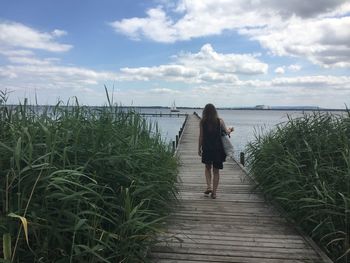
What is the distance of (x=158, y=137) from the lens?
7.46m

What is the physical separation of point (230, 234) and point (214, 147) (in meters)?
2.39

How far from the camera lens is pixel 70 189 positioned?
346 cm

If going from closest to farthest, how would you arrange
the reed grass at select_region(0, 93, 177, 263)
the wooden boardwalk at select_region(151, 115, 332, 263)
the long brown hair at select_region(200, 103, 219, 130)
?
the reed grass at select_region(0, 93, 177, 263) < the wooden boardwalk at select_region(151, 115, 332, 263) < the long brown hair at select_region(200, 103, 219, 130)

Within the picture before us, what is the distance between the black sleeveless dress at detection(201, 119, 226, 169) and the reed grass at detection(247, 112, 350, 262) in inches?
31.8

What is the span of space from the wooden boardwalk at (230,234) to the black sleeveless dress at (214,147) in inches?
25.1

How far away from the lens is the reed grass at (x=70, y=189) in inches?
128

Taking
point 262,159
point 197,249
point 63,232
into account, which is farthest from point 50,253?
point 262,159

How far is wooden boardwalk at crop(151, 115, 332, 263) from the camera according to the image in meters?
4.15

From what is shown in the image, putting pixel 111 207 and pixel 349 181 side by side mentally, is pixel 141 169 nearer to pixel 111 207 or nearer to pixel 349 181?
pixel 111 207

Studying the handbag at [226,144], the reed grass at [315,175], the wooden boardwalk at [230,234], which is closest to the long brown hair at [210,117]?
the handbag at [226,144]

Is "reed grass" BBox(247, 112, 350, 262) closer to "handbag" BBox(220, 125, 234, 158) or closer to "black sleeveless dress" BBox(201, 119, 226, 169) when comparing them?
"handbag" BBox(220, 125, 234, 158)

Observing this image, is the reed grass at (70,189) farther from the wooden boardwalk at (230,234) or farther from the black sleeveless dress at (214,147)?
the black sleeveless dress at (214,147)

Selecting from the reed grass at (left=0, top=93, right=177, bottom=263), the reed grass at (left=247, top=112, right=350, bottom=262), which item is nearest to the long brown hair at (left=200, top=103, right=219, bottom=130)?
the reed grass at (left=247, top=112, right=350, bottom=262)

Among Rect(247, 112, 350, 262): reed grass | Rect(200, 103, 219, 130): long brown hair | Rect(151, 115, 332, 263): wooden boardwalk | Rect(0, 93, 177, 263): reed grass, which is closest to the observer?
Rect(0, 93, 177, 263): reed grass
